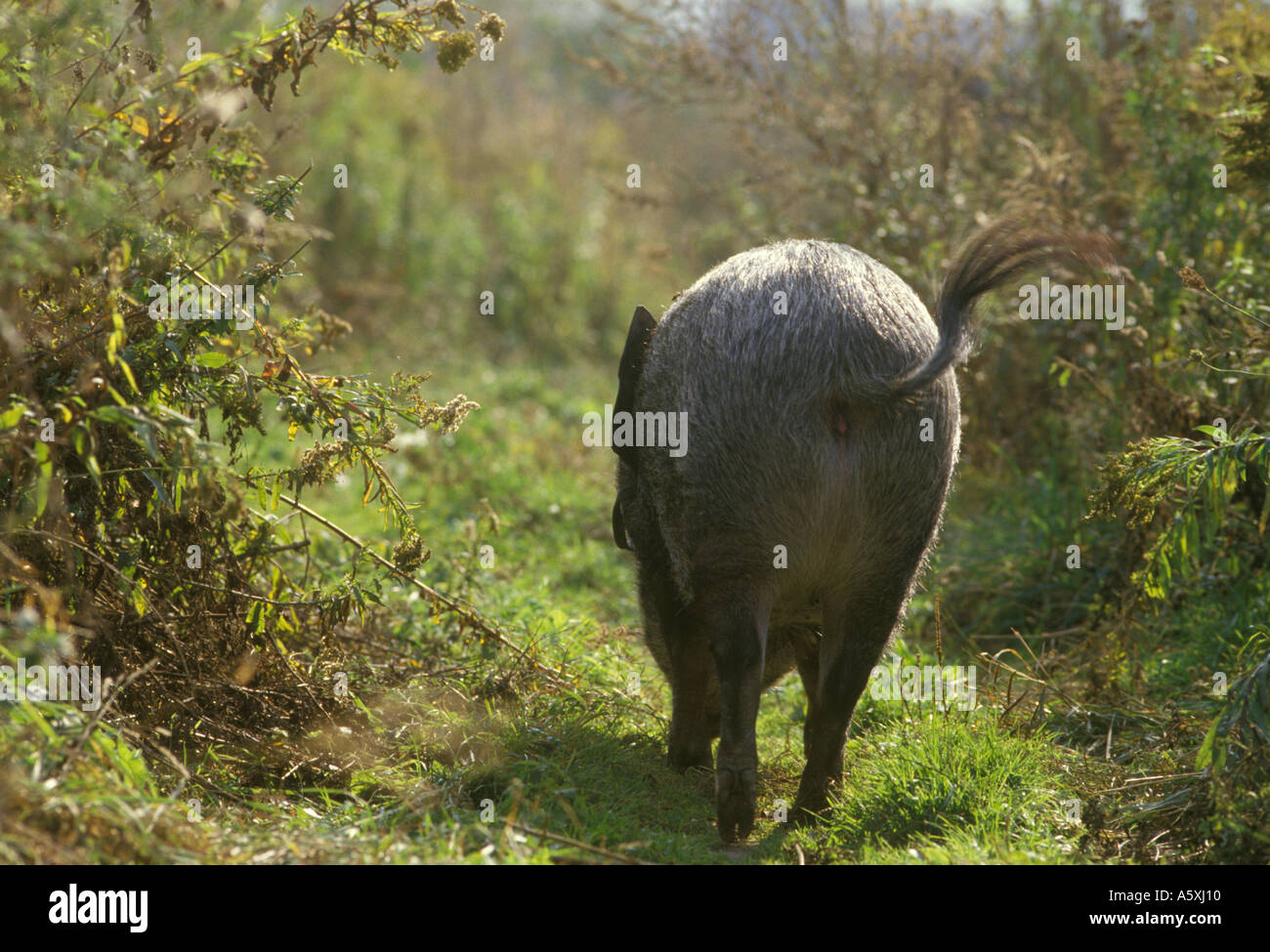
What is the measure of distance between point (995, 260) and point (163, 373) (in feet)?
9.41

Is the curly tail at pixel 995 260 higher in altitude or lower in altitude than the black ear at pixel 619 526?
higher

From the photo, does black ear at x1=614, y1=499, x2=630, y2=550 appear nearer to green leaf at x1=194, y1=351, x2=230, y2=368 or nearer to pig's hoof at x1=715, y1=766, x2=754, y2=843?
pig's hoof at x1=715, y1=766, x2=754, y2=843

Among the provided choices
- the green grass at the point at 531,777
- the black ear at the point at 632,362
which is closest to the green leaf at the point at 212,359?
the green grass at the point at 531,777

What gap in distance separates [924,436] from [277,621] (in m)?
2.52

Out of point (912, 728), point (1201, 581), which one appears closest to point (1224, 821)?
point (912, 728)

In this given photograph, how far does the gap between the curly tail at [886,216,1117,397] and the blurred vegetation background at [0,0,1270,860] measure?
0.32 metres

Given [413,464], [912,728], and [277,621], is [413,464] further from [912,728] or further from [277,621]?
[912,728]

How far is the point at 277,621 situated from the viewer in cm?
447

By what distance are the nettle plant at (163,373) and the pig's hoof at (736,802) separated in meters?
1.37

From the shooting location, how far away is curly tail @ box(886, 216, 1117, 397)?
3.79 meters

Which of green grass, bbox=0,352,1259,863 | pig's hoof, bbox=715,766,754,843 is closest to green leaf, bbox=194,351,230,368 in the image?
green grass, bbox=0,352,1259,863

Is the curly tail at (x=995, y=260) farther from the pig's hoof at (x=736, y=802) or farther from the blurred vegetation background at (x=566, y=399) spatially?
the pig's hoof at (x=736, y=802)

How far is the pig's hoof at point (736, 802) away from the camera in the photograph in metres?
3.76

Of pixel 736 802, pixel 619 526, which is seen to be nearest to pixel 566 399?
pixel 619 526
